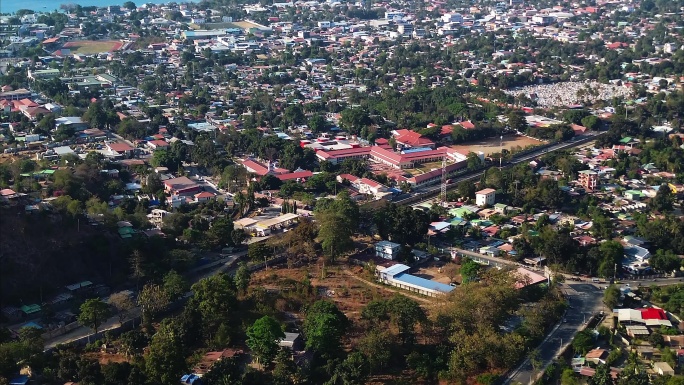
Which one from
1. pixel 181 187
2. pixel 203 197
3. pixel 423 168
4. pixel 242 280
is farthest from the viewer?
pixel 423 168

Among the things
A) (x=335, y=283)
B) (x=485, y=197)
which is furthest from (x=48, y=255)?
(x=485, y=197)

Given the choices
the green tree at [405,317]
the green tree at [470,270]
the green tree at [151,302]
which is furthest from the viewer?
the green tree at [470,270]

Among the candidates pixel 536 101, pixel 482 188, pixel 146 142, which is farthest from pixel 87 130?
pixel 536 101

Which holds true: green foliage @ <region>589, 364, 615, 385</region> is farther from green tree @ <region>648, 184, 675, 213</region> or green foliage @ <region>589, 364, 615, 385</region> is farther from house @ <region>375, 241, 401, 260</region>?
green tree @ <region>648, 184, 675, 213</region>

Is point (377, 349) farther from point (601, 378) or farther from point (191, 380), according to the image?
point (601, 378)

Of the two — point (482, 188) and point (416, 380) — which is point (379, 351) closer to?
point (416, 380)

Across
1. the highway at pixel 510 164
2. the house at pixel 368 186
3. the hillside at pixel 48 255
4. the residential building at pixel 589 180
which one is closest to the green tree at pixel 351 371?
the hillside at pixel 48 255

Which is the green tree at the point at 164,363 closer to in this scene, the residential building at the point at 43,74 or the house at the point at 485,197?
the house at the point at 485,197
